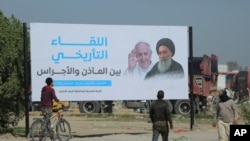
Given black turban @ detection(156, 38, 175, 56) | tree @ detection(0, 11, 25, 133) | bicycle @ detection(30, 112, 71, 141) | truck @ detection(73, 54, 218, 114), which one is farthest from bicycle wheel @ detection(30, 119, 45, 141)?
truck @ detection(73, 54, 218, 114)

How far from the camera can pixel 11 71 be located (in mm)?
19422

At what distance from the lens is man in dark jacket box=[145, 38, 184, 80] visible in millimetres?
21531

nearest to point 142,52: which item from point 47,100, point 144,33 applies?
point 144,33

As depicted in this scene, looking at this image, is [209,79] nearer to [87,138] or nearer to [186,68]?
[186,68]

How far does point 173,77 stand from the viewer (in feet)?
71.5

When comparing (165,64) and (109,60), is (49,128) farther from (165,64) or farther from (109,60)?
(165,64)

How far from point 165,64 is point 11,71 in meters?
5.74

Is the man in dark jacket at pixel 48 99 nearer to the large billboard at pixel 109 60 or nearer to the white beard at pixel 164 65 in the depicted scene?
the large billboard at pixel 109 60

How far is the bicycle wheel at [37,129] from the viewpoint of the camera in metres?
17.9

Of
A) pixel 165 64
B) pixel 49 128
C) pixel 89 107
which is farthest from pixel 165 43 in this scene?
pixel 89 107

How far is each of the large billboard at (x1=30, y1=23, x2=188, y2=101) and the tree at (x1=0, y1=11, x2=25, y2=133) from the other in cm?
52

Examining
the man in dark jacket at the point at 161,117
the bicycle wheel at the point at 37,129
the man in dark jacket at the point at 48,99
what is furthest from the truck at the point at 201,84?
the man in dark jacket at the point at 161,117

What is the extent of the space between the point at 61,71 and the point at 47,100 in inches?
102

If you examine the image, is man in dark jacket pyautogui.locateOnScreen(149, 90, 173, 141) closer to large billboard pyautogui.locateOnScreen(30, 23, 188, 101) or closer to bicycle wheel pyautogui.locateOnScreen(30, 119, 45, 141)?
bicycle wheel pyautogui.locateOnScreen(30, 119, 45, 141)
